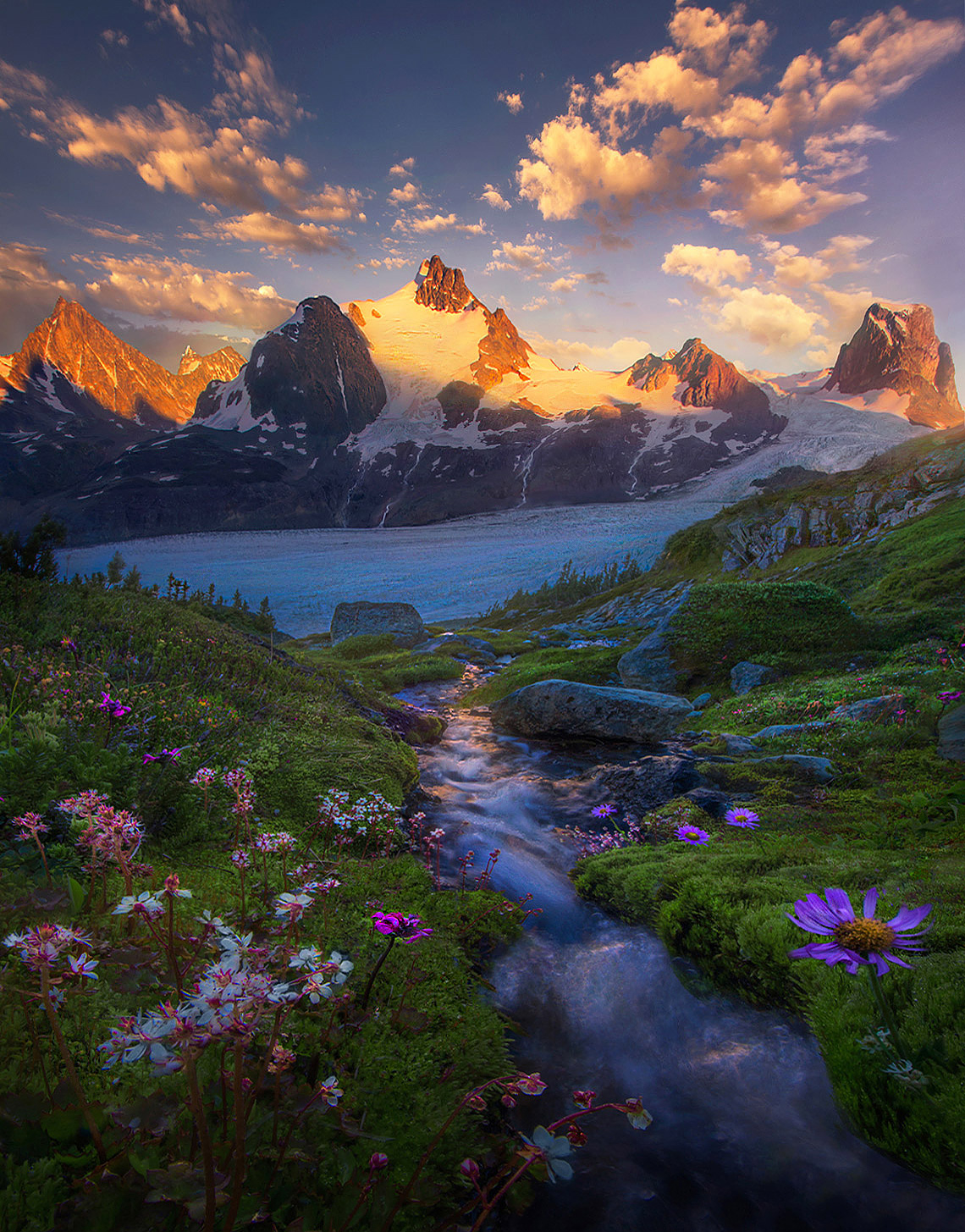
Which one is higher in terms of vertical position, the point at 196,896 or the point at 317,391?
the point at 317,391

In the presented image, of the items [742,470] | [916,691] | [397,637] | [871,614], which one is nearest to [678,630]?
[871,614]

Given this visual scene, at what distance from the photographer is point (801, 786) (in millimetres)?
6094

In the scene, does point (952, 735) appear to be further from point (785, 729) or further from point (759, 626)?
point (759, 626)

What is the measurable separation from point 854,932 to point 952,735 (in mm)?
5149

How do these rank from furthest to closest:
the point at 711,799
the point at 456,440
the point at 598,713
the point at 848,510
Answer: the point at 456,440
the point at 848,510
the point at 598,713
the point at 711,799

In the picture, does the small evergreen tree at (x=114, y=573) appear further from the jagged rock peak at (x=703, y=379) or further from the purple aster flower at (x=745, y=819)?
the jagged rock peak at (x=703, y=379)

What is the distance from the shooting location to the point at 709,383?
168750 mm

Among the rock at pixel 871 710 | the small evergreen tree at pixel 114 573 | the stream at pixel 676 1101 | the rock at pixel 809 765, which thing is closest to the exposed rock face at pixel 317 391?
the small evergreen tree at pixel 114 573

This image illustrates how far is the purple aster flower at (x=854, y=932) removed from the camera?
75.1 inches

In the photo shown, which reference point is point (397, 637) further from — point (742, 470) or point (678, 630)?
point (742, 470)

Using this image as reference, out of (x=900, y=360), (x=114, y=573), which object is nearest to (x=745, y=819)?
(x=114, y=573)

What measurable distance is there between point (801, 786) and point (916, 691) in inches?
112

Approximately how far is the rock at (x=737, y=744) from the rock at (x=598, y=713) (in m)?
1.82

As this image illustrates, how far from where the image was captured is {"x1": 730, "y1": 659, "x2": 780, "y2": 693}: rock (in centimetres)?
1101
